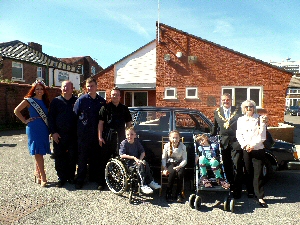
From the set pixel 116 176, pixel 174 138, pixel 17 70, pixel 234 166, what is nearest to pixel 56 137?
pixel 116 176

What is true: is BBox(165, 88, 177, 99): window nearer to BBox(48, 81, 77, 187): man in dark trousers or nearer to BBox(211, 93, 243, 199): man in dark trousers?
BBox(211, 93, 243, 199): man in dark trousers

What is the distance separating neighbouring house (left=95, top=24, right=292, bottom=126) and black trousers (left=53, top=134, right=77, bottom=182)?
34.4ft

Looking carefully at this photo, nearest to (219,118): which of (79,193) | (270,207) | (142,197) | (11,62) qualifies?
(270,207)

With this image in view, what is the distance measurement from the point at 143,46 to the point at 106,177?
14618 millimetres

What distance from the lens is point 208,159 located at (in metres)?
4.47

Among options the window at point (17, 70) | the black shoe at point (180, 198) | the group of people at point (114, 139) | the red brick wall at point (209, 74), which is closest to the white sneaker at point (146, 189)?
the group of people at point (114, 139)

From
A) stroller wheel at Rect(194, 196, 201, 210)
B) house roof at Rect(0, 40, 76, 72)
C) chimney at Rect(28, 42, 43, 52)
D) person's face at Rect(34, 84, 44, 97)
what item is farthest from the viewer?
chimney at Rect(28, 42, 43, 52)

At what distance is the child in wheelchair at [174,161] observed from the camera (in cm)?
442

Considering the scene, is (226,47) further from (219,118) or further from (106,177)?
(106,177)

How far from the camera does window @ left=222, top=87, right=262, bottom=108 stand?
45.3 feet

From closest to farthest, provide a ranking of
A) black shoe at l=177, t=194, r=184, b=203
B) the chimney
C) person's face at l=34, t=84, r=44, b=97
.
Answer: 1. black shoe at l=177, t=194, r=184, b=203
2. person's face at l=34, t=84, r=44, b=97
3. the chimney

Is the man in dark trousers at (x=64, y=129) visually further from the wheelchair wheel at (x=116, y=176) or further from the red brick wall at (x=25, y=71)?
the red brick wall at (x=25, y=71)

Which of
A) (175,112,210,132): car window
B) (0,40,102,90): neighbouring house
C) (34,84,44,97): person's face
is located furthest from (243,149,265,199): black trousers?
(0,40,102,90): neighbouring house

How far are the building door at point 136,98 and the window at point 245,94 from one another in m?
6.50
